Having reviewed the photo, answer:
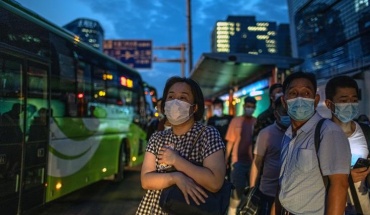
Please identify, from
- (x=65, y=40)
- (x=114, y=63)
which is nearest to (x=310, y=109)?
(x=65, y=40)

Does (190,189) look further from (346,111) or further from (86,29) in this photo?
(86,29)

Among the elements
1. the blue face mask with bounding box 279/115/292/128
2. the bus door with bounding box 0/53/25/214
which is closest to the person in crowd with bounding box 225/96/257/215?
the blue face mask with bounding box 279/115/292/128

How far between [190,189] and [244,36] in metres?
23.3

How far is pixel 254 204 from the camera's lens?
139 inches

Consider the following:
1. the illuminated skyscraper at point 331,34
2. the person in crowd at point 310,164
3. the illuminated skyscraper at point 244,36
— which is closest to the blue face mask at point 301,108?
the person in crowd at point 310,164

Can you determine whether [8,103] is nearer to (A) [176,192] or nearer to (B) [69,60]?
(B) [69,60]

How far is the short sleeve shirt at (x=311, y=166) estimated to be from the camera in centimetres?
231

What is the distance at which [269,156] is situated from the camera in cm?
399

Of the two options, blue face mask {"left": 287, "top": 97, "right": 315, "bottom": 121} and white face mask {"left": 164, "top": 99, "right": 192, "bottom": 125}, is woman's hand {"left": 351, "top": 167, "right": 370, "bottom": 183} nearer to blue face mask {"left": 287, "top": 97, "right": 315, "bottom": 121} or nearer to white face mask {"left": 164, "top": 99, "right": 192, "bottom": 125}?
blue face mask {"left": 287, "top": 97, "right": 315, "bottom": 121}

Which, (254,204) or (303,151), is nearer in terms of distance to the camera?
(303,151)

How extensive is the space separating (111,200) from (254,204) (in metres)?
5.20

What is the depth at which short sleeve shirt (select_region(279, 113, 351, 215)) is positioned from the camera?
2.31 meters

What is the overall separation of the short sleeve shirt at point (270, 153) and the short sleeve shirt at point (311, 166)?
4.41ft

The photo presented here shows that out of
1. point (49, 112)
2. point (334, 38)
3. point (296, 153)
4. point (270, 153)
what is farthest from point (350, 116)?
point (334, 38)
